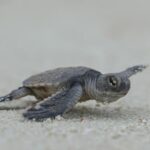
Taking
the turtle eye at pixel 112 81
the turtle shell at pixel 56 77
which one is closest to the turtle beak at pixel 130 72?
the turtle eye at pixel 112 81

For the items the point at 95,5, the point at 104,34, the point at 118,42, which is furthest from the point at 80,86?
the point at 95,5

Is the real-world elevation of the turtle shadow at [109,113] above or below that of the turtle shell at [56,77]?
below

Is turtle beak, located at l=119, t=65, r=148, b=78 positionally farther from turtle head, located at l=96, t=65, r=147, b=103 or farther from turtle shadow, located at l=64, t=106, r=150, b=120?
turtle shadow, located at l=64, t=106, r=150, b=120

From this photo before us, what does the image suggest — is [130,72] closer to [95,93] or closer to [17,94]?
[95,93]

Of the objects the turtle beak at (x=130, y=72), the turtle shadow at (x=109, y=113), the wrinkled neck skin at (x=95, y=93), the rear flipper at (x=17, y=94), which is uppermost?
the rear flipper at (x=17, y=94)

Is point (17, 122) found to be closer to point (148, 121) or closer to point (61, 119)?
point (61, 119)

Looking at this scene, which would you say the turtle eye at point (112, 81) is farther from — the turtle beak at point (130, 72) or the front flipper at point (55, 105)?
the front flipper at point (55, 105)

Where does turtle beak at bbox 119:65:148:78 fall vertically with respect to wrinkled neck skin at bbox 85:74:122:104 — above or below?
above

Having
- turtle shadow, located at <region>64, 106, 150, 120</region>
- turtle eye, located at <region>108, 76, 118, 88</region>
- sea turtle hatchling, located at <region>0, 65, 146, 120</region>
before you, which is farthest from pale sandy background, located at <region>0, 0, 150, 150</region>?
turtle eye, located at <region>108, 76, 118, 88</region>
